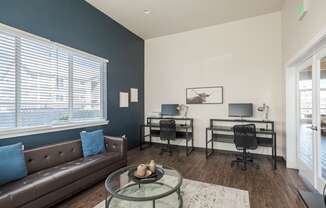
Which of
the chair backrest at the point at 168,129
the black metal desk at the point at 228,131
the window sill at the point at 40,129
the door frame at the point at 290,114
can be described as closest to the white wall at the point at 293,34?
the door frame at the point at 290,114

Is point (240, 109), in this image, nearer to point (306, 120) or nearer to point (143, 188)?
point (306, 120)

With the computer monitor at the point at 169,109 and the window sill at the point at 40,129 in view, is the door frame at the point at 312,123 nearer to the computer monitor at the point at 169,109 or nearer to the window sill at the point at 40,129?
the computer monitor at the point at 169,109

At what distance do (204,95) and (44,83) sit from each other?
3807mm

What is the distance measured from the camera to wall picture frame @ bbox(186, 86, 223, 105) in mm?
4719

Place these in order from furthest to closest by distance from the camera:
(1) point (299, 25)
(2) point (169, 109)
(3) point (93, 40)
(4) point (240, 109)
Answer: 1. (2) point (169, 109)
2. (4) point (240, 109)
3. (3) point (93, 40)
4. (1) point (299, 25)

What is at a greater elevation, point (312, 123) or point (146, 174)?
point (312, 123)

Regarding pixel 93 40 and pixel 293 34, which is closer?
pixel 293 34

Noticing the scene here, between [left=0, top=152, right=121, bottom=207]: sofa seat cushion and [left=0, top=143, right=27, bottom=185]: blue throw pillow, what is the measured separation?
91 mm

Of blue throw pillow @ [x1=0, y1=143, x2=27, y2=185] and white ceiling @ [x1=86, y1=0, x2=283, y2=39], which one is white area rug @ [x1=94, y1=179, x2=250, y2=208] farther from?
white ceiling @ [x1=86, y1=0, x2=283, y2=39]

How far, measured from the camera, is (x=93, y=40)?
389cm

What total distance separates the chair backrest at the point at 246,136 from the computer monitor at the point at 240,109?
1.97 ft

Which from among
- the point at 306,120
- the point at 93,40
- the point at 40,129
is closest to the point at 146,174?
the point at 40,129

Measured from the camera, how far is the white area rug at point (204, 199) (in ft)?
7.26

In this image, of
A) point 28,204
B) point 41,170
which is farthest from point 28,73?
point 28,204
